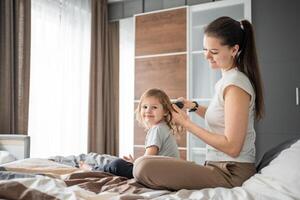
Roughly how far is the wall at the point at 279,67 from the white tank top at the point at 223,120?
1.80 metres

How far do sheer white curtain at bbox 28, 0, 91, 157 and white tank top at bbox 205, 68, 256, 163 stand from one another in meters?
2.25

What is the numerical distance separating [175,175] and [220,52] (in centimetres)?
62

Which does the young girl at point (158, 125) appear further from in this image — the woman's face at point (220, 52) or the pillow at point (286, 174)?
the pillow at point (286, 174)

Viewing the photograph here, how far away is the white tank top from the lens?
1.34m

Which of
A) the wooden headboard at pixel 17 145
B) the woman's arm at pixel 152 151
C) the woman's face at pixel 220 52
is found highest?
the woman's face at pixel 220 52

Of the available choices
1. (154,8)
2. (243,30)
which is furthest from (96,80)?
(243,30)

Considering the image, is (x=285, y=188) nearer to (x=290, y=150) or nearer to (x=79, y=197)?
(x=290, y=150)

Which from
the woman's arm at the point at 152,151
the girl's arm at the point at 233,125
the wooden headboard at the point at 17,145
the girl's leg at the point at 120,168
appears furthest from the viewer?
the wooden headboard at the point at 17,145

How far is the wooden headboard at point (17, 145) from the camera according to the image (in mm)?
2420

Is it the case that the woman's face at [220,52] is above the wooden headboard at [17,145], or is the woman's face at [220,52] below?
above

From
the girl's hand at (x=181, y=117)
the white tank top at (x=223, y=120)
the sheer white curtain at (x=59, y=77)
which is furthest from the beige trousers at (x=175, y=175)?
the sheer white curtain at (x=59, y=77)

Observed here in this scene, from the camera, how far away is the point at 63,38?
11.9ft

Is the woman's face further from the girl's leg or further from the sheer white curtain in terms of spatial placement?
the sheer white curtain

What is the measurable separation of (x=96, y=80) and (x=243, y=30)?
2.69m
